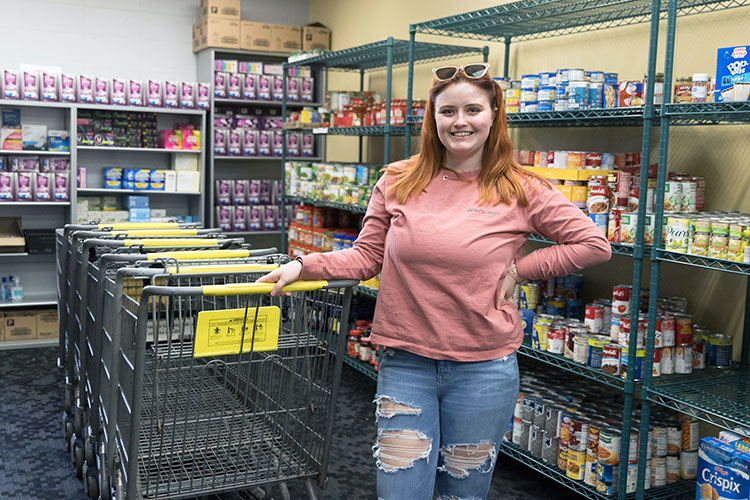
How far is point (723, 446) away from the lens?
109 inches

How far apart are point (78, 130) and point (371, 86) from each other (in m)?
2.44

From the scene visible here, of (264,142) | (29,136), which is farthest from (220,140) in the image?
(29,136)

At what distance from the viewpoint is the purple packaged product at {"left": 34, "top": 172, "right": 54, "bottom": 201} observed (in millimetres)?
5988

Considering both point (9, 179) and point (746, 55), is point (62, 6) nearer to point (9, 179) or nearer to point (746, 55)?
point (9, 179)

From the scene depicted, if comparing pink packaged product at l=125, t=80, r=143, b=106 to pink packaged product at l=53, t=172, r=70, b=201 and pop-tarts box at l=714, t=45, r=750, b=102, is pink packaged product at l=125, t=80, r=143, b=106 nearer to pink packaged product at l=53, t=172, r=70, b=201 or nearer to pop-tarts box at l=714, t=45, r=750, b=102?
pink packaged product at l=53, t=172, r=70, b=201

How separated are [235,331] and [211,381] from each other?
83cm

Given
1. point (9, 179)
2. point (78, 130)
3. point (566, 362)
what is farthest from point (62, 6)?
point (566, 362)

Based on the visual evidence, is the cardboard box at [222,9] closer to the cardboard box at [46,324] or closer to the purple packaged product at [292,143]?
the purple packaged product at [292,143]

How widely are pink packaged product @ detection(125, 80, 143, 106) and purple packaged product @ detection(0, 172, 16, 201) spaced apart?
108 centimetres

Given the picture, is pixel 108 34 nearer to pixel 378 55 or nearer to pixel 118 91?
pixel 118 91

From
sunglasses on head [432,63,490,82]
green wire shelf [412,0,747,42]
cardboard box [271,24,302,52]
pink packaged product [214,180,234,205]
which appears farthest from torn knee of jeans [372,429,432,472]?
cardboard box [271,24,302,52]

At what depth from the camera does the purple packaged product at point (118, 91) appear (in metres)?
6.18

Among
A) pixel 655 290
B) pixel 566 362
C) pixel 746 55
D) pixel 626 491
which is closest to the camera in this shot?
pixel 746 55

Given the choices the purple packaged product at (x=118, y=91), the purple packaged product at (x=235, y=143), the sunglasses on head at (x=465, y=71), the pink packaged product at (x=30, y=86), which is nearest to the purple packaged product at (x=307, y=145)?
the purple packaged product at (x=235, y=143)
